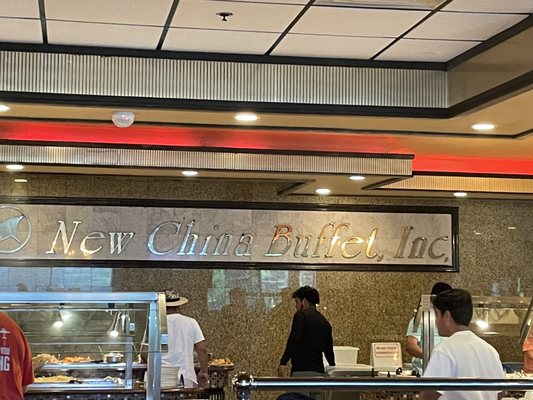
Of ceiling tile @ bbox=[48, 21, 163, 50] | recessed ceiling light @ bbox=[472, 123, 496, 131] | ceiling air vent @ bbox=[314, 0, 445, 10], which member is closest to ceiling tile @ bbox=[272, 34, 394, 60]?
ceiling air vent @ bbox=[314, 0, 445, 10]

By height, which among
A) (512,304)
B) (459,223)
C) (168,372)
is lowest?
(168,372)

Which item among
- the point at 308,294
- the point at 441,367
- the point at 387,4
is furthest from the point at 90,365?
the point at 387,4

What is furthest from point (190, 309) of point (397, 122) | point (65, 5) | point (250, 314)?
point (65, 5)

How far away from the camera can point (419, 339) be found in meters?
Result: 7.72

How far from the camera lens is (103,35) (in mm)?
5516

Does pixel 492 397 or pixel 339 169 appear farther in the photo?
pixel 339 169

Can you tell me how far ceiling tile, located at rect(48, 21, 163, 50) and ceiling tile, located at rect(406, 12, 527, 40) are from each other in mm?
1501

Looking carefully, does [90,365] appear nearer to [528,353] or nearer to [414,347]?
[414,347]

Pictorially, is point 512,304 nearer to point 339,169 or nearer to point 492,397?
point 339,169

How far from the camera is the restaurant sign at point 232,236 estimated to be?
9523 millimetres

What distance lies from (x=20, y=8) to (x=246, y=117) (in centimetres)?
179

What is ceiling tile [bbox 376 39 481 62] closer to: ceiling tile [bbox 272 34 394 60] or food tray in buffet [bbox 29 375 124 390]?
ceiling tile [bbox 272 34 394 60]

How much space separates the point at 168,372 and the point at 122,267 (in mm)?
3277

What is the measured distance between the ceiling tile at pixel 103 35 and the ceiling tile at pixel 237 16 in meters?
0.28
